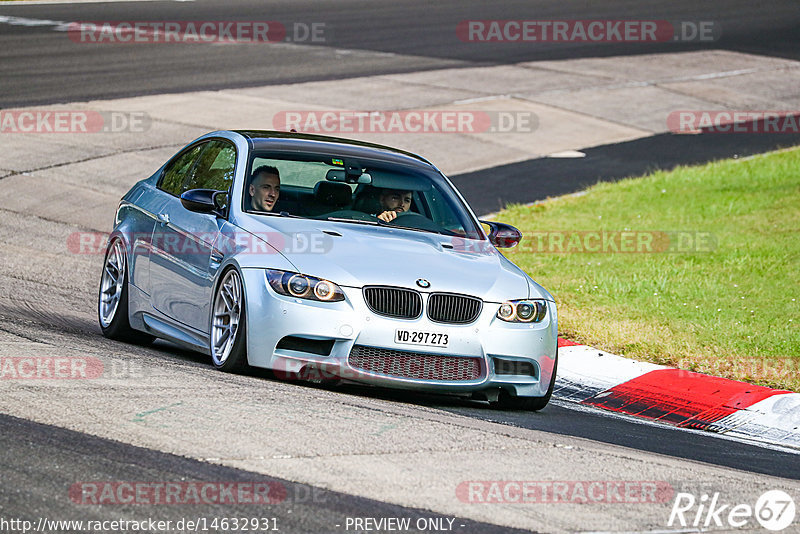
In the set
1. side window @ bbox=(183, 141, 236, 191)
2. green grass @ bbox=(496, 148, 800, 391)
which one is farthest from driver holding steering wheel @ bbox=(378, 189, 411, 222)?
green grass @ bbox=(496, 148, 800, 391)

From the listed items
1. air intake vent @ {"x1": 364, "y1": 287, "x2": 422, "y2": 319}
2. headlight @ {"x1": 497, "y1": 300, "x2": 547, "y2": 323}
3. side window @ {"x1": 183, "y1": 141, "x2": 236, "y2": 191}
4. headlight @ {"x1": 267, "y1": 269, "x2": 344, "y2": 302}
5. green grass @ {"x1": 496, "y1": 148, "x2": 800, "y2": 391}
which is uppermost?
side window @ {"x1": 183, "y1": 141, "x2": 236, "y2": 191}

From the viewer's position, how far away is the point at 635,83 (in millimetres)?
26719

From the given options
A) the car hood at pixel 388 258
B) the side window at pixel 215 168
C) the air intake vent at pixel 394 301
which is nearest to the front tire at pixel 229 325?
the car hood at pixel 388 258

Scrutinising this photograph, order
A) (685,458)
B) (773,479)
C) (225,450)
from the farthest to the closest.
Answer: (685,458) → (773,479) → (225,450)

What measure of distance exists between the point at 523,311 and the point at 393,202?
59.2 inches

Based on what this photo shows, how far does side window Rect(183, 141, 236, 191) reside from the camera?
8.77 m

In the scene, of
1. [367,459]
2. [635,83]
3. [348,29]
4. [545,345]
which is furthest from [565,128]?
[367,459]

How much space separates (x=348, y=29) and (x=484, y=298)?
25.6m

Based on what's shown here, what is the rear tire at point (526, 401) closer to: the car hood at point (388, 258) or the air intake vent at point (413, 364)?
Answer: the air intake vent at point (413, 364)

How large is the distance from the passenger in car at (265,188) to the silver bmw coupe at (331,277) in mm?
11

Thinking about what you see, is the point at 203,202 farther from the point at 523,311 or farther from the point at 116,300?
the point at 523,311

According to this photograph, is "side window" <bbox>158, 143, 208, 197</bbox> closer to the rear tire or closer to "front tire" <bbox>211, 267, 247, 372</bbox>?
"front tire" <bbox>211, 267, 247, 372</bbox>

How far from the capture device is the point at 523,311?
7.77 metres

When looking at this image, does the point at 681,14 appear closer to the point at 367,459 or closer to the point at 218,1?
the point at 218,1
